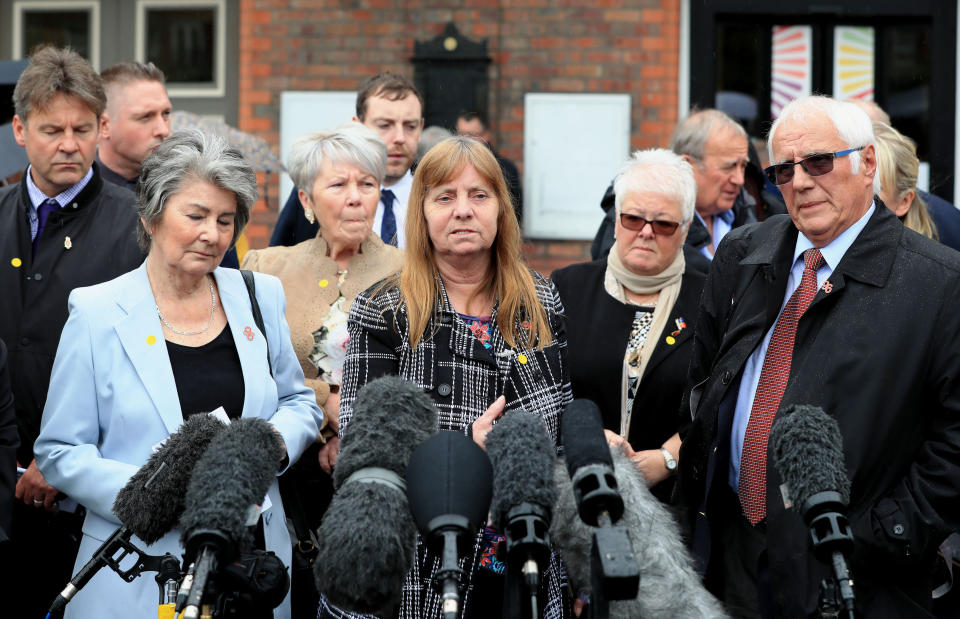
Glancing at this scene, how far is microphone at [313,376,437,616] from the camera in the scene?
7.63ft

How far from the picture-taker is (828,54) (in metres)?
8.70

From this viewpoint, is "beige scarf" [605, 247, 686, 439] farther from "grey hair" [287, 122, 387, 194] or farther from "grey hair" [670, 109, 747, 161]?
"grey hair" [670, 109, 747, 161]

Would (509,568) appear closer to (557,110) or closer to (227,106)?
(557,110)

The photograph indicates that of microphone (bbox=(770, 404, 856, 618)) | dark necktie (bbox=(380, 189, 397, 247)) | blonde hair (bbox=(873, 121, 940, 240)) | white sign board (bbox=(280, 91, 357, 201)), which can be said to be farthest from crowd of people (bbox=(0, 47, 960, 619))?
white sign board (bbox=(280, 91, 357, 201))

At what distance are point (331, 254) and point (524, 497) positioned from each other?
8.04ft

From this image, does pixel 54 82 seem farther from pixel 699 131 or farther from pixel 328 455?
pixel 699 131

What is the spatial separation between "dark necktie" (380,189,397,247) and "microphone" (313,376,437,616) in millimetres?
2794

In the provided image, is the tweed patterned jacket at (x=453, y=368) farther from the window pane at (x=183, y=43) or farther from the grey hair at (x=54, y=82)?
the window pane at (x=183, y=43)

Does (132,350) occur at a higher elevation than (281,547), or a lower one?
higher

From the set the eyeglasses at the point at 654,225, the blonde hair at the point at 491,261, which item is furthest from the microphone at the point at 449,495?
the eyeglasses at the point at 654,225

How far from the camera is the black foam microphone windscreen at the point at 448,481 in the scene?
230 cm

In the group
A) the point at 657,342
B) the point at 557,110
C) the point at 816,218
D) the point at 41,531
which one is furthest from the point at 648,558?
the point at 557,110

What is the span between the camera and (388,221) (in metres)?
→ 5.44

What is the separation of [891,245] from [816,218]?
23 cm
